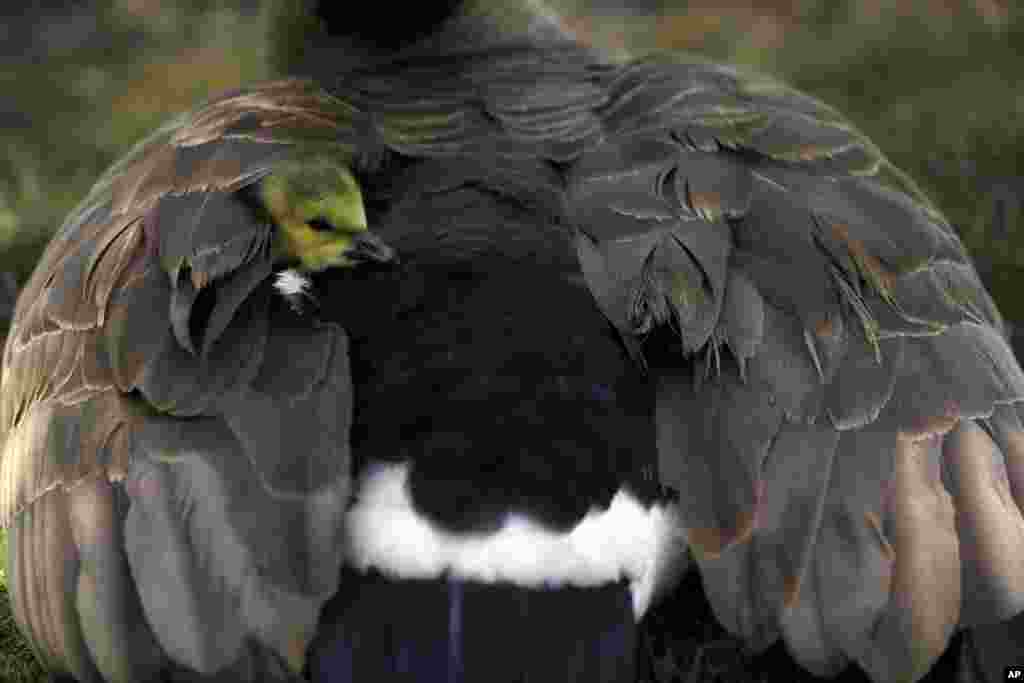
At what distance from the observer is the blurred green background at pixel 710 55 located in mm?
7938

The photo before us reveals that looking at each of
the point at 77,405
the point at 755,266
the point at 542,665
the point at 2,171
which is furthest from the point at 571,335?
the point at 2,171

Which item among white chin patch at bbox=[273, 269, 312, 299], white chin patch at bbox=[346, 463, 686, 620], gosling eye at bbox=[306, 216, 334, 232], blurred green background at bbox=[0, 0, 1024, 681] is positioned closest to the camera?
white chin patch at bbox=[346, 463, 686, 620]

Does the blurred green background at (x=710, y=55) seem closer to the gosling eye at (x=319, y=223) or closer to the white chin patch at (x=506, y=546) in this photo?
the gosling eye at (x=319, y=223)

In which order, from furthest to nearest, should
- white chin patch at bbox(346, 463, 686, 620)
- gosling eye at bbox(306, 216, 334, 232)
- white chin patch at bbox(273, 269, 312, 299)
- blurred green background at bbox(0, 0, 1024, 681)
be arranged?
blurred green background at bbox(0, 0, 1024, 681)
gosling eye at bbox(306, 216, 334, 232)
white chin patch at bbox(273, 269, 312, 299)
white chin patch at bbox(346, 463, 686, 620)

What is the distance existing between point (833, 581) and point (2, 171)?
577 cm

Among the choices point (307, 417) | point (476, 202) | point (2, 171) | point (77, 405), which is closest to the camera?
point (307, 417)

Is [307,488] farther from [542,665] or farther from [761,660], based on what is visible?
[761,660]

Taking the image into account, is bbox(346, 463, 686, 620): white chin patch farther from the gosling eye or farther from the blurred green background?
the blurred green background

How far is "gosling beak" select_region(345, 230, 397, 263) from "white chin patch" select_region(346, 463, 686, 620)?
2.32 feet

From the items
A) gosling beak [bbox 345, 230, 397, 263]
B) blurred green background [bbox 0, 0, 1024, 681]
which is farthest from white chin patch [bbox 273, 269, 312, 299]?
blurred green background [bbox 0, 0, 1024, 681]

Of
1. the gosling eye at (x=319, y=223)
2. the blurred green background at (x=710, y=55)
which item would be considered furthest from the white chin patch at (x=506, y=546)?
the blurred green background at (x=710, y=55)

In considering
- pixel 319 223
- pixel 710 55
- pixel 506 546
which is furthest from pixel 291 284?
pixel 710 55

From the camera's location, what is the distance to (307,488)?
13.1 feet

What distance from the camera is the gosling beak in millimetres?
4578
